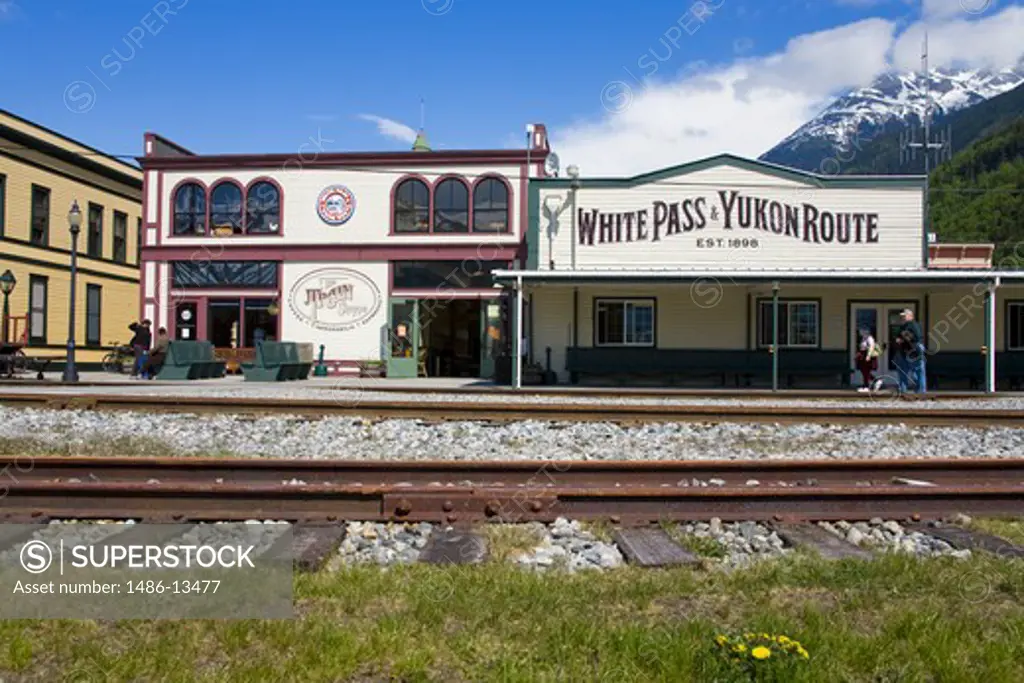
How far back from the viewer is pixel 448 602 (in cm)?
364

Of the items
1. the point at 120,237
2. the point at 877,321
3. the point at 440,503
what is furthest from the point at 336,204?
the point at 440,503

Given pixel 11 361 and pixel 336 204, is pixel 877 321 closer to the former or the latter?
pixel 336 204

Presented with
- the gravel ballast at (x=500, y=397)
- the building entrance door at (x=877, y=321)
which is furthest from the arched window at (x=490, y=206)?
the building entrance door at (x=877, y=321)

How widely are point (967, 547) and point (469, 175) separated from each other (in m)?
23.4

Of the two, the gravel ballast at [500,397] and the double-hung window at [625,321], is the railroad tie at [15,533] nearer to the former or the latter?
the gravel ballast at [500,397]

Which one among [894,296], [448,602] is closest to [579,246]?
[894,296]

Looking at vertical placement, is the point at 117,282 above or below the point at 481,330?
above

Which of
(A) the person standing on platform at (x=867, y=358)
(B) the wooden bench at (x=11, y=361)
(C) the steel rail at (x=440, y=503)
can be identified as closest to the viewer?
(C) the steel rail at (x=440, y=503)

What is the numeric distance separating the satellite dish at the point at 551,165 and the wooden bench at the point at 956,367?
12.8m

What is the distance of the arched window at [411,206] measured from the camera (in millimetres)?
27156

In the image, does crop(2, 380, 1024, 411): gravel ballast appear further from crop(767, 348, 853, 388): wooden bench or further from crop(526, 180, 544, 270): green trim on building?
crop(526, 180, 544, 270): green trim on building

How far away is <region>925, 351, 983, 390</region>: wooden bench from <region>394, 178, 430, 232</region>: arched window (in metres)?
15.9

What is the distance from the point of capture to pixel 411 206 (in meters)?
27.2

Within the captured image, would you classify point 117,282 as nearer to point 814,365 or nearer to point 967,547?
point 814,365
